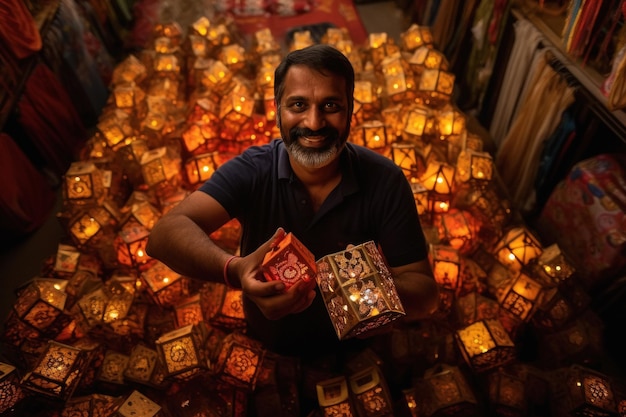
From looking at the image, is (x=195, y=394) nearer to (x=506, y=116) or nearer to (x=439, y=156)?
(x=439, y=156)

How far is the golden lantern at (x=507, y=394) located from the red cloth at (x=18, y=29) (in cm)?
407

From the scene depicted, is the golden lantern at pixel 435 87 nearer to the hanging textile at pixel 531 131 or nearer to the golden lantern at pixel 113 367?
the hanging textile at pixel 531 131

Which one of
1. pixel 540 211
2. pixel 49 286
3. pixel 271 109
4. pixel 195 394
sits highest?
pixel 271 109

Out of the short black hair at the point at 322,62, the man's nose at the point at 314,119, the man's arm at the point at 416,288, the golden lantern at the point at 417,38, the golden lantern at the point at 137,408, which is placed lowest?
the golden lantern at the point at 137,408

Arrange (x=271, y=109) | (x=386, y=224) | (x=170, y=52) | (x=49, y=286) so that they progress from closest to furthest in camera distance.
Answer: (x=386, y=224) → (x=49, y=286) → (x=271, y=109) → (x=170, y=52)

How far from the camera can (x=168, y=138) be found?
10.1 ft

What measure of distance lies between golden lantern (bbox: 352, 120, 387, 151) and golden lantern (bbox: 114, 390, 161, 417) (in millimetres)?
2059

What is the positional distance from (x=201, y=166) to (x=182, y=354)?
1.36 meters

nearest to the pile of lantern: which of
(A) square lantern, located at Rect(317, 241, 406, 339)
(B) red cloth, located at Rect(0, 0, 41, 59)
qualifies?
(A) square lantern, located at Rect(317, 241, 406, 339)

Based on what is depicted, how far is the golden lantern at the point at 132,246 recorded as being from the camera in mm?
2311

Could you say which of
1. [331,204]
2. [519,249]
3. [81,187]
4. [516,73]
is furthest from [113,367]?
[516,73]

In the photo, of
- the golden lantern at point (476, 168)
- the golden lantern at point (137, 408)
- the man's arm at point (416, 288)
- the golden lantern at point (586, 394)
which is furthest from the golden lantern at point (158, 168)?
the golden lantern at point (586, 394)

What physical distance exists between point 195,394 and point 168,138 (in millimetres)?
1935

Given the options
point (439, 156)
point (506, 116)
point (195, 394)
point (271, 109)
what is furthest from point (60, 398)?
A: point (506, 116)
